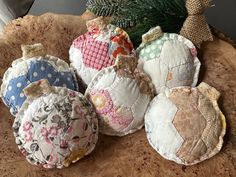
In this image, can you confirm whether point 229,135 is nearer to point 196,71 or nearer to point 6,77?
point 196,71

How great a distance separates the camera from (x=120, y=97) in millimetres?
880

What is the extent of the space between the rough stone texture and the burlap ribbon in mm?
34

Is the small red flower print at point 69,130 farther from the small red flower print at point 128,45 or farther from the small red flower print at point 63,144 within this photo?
the small red flower print at point 128,45

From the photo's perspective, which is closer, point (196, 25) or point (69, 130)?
point (69, 130)

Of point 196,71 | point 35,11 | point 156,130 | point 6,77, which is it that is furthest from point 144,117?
point 35,11

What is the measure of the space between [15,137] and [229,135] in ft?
1.26

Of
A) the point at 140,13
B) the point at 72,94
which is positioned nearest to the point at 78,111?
the point at 72,94

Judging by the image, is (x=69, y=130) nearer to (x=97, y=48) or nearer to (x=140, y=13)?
(x=97, y=48)

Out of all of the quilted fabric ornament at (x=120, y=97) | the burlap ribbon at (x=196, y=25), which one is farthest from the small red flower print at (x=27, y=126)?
the burlap ribbon at (x=196, y=25)

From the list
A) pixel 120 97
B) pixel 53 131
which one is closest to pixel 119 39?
pixel 120 97

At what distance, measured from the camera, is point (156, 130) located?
862 mm

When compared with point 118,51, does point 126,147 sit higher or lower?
lower

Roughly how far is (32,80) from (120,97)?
169mm

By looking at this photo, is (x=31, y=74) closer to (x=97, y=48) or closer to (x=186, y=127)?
(x=97, y=48)
